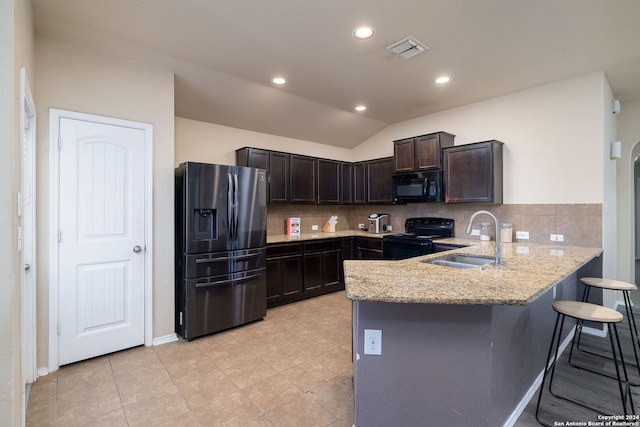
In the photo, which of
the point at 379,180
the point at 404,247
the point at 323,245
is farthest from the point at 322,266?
the point at 379,180

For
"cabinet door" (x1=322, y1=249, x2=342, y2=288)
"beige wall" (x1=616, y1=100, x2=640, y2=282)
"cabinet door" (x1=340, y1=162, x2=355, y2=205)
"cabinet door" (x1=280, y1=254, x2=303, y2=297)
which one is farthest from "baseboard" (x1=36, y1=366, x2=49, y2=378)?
"beige wall" (x1=616, y1=100, x2=640, y2=282)

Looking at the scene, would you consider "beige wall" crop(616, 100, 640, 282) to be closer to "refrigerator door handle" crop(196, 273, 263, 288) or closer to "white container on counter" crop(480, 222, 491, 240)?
"white container on counter" crop(480, 222, 491, 240)

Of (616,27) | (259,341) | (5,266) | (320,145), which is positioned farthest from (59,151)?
(616,27)

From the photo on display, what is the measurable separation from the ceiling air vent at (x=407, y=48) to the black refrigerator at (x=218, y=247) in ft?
6.18

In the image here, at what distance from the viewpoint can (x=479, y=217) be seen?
13.1ft

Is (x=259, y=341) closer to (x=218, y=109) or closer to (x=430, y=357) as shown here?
(x=430, y=357)

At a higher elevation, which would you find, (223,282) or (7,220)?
(7,220)

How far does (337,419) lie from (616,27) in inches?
144

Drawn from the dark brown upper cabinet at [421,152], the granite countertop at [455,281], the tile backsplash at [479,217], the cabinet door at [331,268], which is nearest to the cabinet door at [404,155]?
the dark brown upper cabinet at [421,152]

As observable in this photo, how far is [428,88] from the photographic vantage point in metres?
3.61

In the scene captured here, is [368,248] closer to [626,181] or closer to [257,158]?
[257,158]

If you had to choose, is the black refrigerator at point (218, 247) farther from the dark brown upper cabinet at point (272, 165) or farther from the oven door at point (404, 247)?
the oven door at point (404, 247)

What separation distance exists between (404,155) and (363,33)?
7.25ft

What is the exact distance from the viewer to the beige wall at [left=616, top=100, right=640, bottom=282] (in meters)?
3.85
